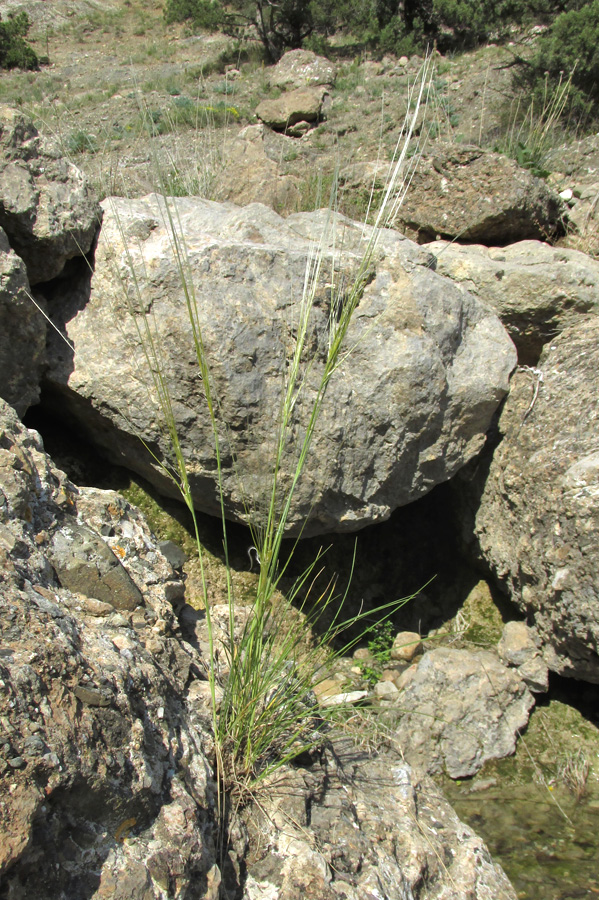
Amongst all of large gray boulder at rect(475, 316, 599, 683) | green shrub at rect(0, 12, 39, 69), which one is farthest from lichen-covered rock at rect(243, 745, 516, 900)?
green shrub at rect(0, 12, 39, 69)

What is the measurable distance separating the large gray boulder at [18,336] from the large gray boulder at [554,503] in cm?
215

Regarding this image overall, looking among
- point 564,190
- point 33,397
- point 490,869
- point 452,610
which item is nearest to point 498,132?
point 564,190

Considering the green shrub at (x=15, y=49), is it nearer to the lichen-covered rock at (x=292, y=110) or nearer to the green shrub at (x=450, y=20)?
the lichen-covered rock at (x=292, y=110)

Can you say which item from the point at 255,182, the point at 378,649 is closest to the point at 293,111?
the point at 255,182

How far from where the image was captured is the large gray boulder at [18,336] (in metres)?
2.13

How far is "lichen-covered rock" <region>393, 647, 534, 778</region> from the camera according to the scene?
2570 mm

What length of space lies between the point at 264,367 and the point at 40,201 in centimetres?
106

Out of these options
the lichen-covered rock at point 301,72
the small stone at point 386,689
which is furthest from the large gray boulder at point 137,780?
the lichen-covered rock at point 301,72

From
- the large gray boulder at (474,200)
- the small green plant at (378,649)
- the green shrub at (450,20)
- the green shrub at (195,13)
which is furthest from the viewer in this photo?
the green shrub at (195,13)

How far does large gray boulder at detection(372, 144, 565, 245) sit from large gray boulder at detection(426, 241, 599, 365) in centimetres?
46

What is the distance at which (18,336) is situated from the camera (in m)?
2.26

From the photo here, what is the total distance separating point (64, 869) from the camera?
3.46 ft

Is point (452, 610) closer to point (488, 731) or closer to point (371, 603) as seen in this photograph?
point (371, 603)

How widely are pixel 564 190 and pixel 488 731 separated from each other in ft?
12.3
